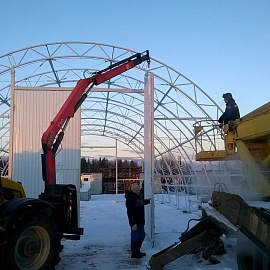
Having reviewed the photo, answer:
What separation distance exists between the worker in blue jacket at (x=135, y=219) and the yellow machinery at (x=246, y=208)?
1522mm

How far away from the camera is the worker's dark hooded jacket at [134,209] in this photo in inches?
338

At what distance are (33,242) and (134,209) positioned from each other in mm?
2879

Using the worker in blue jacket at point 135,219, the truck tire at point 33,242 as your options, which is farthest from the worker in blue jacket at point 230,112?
the truck tire at point 33,242

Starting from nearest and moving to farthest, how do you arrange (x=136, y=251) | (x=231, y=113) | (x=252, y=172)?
(x=252, y=172), (x=231, y=113), (x=136, y=251)

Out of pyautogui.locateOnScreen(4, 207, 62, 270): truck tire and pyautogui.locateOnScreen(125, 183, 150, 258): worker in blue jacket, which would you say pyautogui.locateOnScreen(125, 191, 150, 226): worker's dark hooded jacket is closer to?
pyautogui.locateOnScreen(125, 183, 150, 258): worker in blue jacket

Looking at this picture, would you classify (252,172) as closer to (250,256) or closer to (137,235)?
(250,256)

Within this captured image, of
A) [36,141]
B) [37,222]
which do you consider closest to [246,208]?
[37,222]

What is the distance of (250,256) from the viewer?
5.96 metres

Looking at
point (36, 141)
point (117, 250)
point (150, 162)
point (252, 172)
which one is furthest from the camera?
point (36, 141)

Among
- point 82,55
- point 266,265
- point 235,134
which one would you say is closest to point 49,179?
point 235,134

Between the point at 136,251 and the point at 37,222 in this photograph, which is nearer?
the point at 37,222

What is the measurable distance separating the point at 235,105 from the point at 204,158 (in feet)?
5.50

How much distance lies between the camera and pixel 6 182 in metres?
7.20

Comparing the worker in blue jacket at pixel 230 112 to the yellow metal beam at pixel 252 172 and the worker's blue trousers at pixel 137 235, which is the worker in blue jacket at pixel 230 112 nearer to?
the yellow metal beam at pixel 252 172
